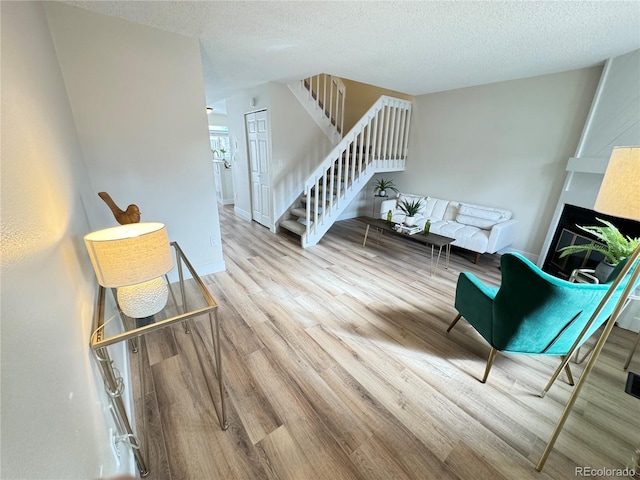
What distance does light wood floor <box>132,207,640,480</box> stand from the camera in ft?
4.10

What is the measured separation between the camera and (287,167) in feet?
14.6

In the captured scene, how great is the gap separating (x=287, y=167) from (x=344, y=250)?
1807mm

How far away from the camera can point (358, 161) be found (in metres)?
4.52

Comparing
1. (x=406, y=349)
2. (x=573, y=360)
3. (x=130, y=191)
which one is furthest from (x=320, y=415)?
(x=130, y=191)

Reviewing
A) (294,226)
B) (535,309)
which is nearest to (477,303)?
(535,309)

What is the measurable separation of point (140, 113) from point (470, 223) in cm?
432

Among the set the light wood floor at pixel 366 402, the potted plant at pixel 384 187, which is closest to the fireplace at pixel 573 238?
the light wood floor at pixel 366 402

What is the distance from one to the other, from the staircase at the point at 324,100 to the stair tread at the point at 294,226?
5.93 ft

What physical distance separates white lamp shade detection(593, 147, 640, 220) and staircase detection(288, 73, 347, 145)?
411 centimetres

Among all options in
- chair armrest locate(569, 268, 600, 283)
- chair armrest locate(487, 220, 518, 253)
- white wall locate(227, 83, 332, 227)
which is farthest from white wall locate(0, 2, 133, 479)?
chair armrest locate(487, 220, 518, 253)

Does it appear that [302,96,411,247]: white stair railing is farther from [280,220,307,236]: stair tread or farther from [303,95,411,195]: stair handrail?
[280,220,307,236]: stair tread

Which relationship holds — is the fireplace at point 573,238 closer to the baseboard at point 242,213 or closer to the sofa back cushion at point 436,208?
the sofa back cushion at point 436,208

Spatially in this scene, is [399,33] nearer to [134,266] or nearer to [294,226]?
[134,266]

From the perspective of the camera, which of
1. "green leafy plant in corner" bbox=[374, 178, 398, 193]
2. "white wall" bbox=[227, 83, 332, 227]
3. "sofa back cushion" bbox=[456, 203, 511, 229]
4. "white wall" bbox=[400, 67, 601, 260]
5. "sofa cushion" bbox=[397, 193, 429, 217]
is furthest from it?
"green leafy plant in corner" bbox=[374, 178, 398, 193]
